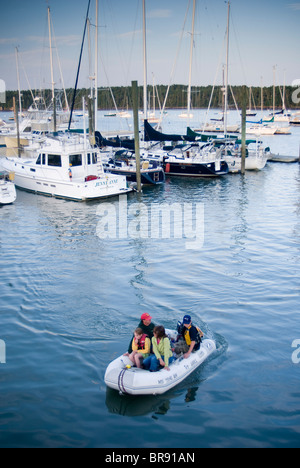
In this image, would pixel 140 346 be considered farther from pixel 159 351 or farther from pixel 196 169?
pixel 196 169

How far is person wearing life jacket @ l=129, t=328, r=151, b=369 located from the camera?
33.1 ft

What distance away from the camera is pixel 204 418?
9.04 meters

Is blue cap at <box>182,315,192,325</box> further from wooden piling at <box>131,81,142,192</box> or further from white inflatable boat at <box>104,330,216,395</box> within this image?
wooden piling at <box>131,81,142,192</box>

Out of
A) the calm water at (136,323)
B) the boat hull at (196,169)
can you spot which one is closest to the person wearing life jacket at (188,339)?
the calm water at (136,323)

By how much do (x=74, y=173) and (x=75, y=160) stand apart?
0.84 metres

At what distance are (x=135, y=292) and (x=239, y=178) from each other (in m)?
25.6

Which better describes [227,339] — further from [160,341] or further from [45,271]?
[45,271]

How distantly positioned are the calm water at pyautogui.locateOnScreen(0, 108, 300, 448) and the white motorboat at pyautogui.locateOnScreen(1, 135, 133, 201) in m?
4.00

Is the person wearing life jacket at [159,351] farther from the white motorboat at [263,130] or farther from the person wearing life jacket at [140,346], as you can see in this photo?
the white motorboat at [263,130]

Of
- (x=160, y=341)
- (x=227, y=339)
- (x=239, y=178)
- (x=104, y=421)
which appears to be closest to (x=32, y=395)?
(x=104, y=421)

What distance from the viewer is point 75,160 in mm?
29203

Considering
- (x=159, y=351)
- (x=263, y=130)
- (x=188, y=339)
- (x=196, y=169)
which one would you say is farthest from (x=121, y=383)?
(x=263, y=130)

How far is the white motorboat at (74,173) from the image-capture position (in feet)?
94.5

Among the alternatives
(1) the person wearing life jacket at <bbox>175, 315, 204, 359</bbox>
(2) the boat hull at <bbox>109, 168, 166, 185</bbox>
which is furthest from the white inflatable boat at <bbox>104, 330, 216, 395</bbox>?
(2) the boat hull at <bbox>109, 168, 166, 185</bbox>
